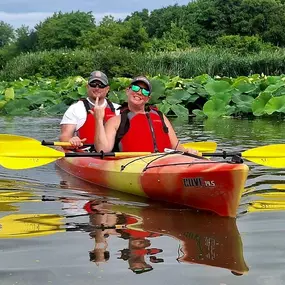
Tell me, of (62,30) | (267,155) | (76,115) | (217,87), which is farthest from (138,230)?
(62,30)

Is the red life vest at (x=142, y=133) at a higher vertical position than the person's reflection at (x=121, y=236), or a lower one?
higher

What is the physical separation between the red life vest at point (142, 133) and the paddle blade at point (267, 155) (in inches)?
29.5

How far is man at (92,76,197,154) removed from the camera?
5562 mm

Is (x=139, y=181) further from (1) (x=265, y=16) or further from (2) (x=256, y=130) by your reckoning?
(1) (x=265, y=16)

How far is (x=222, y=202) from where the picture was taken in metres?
4.61

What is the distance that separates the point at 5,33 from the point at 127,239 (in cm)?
12444

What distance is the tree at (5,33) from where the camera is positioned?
404ft

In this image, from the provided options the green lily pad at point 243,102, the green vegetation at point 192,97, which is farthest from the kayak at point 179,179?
the green lily pad at point 243,102

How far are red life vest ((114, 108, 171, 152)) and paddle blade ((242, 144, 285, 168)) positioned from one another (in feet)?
2.45

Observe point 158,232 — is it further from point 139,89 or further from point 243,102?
point 243,102

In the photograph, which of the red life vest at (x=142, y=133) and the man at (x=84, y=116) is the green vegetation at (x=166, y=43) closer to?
the man at (x=84, y=116)

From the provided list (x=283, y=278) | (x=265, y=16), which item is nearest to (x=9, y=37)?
(x=265, y=16)

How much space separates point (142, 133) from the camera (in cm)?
566

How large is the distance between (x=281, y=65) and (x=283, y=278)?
18342 millimetres
